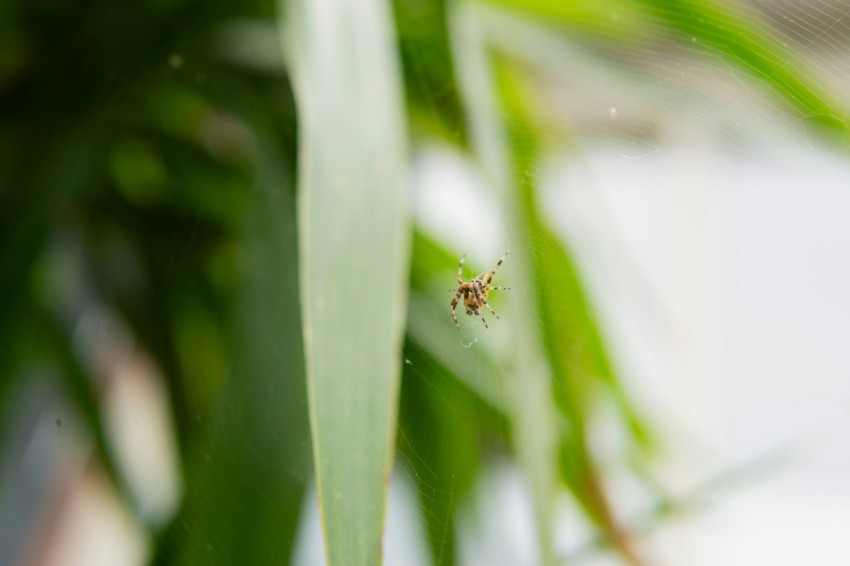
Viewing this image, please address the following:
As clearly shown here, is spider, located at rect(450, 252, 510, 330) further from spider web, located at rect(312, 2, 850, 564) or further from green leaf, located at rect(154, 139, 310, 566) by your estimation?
green leaf, located at rect(154, 139, 310, 566)

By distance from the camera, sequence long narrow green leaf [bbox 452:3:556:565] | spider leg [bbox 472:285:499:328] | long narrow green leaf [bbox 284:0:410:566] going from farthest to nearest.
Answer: spider leg [bbox 472:285:499:328] → long narrow green leaf [bbox 452:3:556:565] → long narrow green leaf [bbox 284:0:410:566]

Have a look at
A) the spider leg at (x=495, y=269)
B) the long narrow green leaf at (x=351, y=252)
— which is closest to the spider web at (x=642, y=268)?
the spider leg at (x=495, y=269)

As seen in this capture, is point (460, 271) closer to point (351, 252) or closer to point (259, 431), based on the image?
point (259, 431)

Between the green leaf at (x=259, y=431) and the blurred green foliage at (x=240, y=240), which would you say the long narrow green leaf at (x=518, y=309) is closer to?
the blurred green foliage at (x=240, y=240)

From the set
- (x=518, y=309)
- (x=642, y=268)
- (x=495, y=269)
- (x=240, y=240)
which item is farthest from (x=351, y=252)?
(x=642, y=268)

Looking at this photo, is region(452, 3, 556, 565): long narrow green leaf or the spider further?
the spider

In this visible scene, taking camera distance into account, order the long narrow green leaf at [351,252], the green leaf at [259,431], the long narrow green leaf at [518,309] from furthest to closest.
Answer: the green leaf at [259,431], the long narrow green leaf at [518,309], the long narrow green leaf at [351,252]

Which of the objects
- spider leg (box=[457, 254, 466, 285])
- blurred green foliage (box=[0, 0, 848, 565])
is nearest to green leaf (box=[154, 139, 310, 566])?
blurred green foliage (box=[0, 0, 848, 565])

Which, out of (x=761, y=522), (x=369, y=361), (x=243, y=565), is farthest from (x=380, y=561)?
(x=761, y=522)
